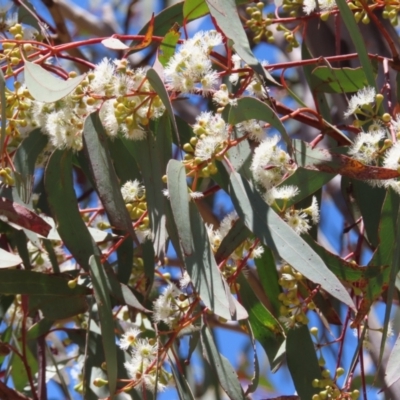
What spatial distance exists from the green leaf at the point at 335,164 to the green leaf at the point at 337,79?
0.75 feet

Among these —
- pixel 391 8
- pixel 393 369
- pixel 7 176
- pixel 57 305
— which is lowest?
pixel 393 369

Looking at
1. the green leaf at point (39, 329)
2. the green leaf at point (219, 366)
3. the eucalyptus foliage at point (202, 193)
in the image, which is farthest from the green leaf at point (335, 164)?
the green leaf at point (39, 329)

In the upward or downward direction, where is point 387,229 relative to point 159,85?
downward

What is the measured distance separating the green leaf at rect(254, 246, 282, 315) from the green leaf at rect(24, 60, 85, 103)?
47cm

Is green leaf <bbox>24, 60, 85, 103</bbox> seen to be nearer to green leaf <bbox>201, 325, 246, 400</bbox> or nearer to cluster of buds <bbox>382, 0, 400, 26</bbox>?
green leaf <bbox>201, 325, 246, 400</bbox>

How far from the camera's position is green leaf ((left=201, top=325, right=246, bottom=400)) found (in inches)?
50.6

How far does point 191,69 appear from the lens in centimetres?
121

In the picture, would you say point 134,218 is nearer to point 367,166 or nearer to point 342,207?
point 367,166

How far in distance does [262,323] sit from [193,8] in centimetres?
59

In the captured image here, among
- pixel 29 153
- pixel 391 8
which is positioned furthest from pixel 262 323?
pixel 391 8

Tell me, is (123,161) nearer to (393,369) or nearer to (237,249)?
(237,249)

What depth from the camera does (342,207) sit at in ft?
6.90

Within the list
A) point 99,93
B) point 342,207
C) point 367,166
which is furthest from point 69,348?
point 367,166

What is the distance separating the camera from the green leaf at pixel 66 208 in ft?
4.48
